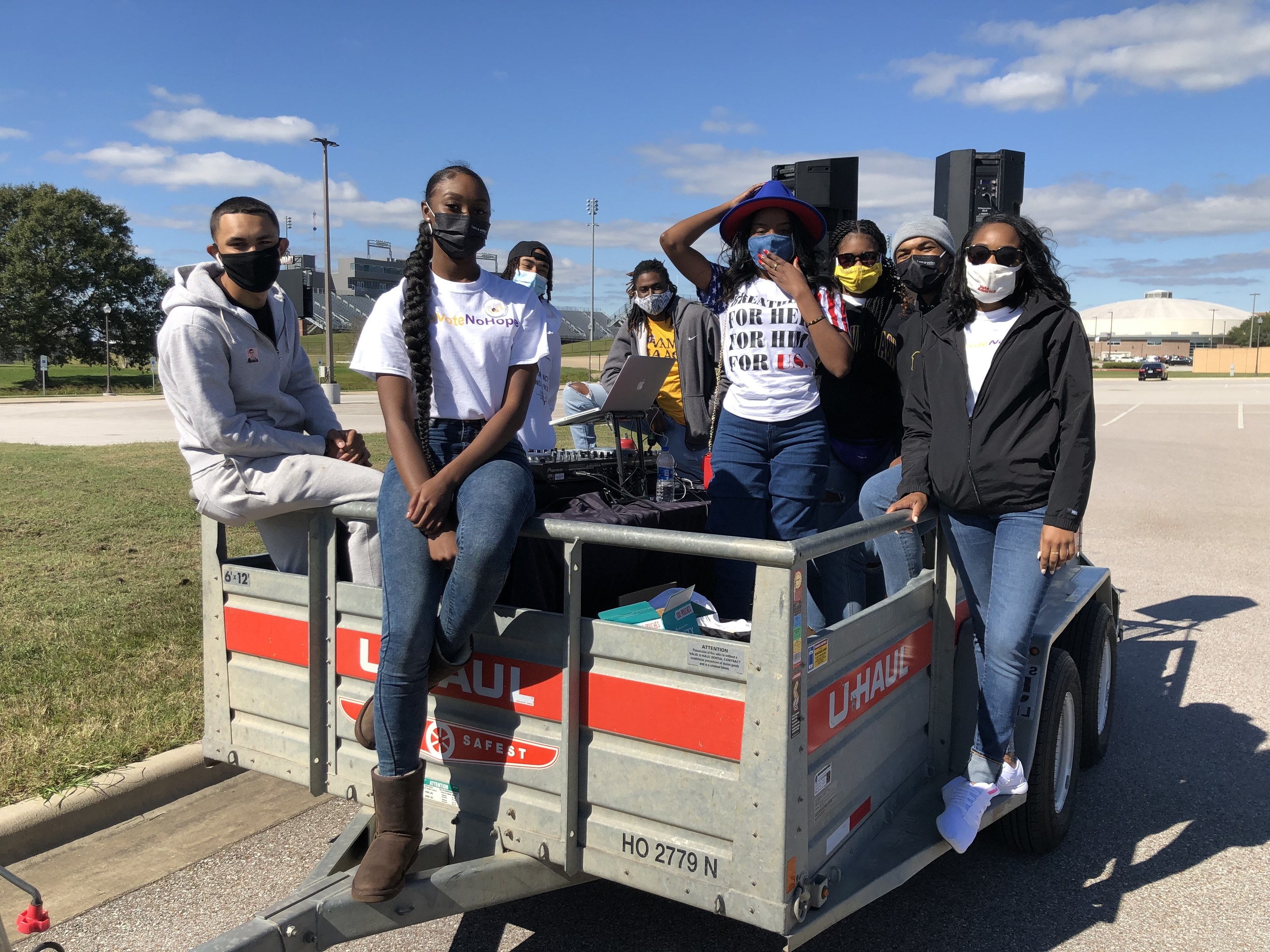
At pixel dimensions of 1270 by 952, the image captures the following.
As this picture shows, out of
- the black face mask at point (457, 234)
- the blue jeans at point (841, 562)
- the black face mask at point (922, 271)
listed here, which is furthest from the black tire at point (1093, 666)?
the black face mask at point (457, 234)

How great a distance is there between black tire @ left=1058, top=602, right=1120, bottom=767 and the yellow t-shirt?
8.12ft

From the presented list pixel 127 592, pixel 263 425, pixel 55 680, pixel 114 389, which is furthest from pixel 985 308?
pixel 114 389

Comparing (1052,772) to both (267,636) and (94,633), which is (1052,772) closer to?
(267,636)

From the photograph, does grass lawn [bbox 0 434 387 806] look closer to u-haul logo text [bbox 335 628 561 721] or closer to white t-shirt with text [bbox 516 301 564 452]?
u-haul logo text [bbox 335 628 561 721]

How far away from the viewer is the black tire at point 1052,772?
10.8 feet

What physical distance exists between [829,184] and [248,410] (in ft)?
12.6

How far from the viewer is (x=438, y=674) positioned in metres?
2.50

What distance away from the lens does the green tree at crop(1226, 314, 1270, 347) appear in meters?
117

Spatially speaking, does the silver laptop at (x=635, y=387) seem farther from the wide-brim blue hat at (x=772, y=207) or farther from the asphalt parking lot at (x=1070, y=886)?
the asphalt parking lot at (x=1070, y=886)

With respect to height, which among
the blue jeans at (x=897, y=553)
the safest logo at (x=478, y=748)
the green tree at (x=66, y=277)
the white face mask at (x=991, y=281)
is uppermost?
the green tree at (x=66, y=277)

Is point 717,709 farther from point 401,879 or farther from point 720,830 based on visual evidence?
point 401,879

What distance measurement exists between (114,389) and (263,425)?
5102 centimetres

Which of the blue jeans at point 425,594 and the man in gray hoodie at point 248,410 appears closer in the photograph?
the blue jeans at point 425,594

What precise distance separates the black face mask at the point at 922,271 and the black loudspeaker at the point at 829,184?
1783mm
